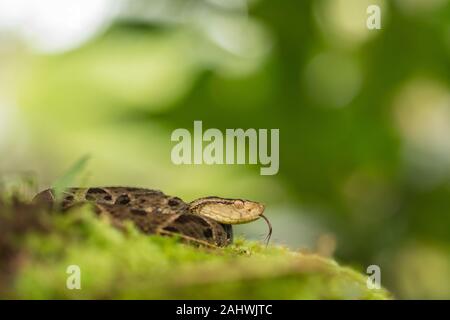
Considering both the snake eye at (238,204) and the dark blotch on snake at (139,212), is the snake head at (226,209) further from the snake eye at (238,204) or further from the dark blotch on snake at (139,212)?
the dark blotch on snake at (139,212)

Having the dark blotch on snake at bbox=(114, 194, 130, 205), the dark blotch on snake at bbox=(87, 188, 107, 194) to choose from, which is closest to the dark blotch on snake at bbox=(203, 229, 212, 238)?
the dark blotch on snake at bbox=(114, 194, 130, 205)

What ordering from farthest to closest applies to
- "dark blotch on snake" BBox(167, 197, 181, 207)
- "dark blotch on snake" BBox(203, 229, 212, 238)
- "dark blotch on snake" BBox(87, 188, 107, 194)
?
"dark blotch on snake" BBox(87, 188, 107, 194) → "dark blotch on snake" BBox(167, 197, 181, 207) → "dark blotch on snake" BBox(203, 229, 212, 238)

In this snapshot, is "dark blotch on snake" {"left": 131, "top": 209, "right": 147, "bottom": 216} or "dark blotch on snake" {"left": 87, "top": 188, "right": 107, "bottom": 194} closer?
"dark blotch on snake" {"left": 131, "top": 209, "right": 147, "bottom": 216}

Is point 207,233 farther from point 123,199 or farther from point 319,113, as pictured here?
point 319,113

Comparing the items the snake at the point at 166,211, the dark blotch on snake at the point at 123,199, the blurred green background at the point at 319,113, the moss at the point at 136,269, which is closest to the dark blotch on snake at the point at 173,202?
the snake at the point at 166,211

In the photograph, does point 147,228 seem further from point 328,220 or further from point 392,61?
point 392,61

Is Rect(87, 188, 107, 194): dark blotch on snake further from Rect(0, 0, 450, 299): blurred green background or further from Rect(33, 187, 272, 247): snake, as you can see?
Rect(0, 0, 450, 299): blurred green background
